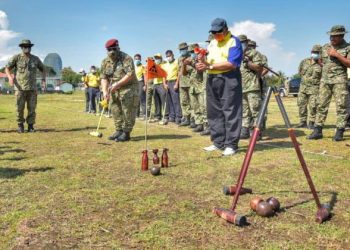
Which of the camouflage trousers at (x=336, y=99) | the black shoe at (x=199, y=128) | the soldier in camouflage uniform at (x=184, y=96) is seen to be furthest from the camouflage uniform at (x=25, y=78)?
the camouflage trousers at (x=336, y=99)

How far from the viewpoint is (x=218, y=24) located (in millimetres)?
7145

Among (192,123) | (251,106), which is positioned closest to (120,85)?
(251,106)

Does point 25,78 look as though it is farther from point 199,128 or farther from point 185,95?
point 199,128

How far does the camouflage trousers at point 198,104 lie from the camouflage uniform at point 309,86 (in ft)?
11.7

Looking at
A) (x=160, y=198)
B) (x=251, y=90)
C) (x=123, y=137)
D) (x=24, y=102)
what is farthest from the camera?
(x=24, y=102)

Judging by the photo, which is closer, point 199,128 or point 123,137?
point 123,137

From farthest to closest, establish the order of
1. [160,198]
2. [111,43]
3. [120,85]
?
[120,85] < [111,43] < [160,198]

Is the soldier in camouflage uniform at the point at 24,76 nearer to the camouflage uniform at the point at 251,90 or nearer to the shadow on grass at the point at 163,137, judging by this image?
the shadow on grass at the point at 163,137

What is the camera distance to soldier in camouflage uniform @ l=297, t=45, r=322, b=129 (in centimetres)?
1230

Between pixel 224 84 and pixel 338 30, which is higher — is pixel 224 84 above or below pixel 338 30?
below

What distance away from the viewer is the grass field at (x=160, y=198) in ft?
11.9

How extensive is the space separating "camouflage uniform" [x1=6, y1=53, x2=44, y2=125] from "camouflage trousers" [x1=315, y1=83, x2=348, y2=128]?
24.6ft

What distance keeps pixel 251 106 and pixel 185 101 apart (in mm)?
3414

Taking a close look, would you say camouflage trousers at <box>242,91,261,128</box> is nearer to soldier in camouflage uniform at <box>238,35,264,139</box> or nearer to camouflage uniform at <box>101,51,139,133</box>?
soldier in camouflage uniform at <box>238,35,264,139</box>
